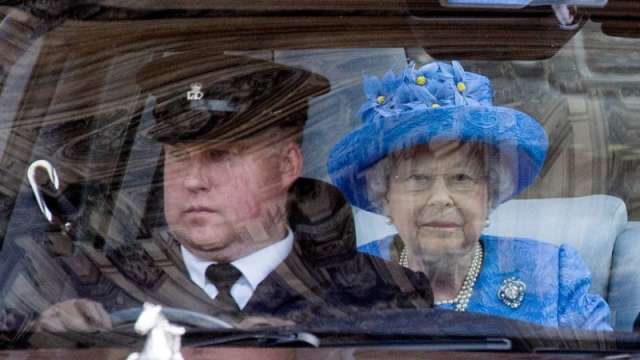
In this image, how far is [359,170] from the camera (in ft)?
9.54

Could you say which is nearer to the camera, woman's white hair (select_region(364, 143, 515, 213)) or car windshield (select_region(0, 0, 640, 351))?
car windshield (select_region(0, 0, 640, 351))

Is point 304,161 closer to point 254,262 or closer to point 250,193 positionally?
point 250,193

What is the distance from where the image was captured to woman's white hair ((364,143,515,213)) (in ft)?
9.58

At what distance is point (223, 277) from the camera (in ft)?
8.80

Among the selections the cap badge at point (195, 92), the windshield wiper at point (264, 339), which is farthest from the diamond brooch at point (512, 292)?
the cap badge at point (195, 92)

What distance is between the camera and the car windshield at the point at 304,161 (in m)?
2.65

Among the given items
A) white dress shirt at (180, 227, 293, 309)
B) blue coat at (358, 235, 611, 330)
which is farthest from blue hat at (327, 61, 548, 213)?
white dress shirt at (180, 227, 293, 309)

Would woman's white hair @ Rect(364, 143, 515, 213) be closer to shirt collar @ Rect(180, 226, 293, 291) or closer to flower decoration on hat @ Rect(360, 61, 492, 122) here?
flower decoration on hat @ Rect(360, 61, 492, 122)

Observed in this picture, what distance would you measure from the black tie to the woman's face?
385 mm

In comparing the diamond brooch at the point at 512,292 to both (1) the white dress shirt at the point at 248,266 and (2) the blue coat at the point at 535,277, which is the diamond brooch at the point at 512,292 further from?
(1) the white dress shirt at the point at 248,266

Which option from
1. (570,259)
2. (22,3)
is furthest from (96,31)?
(570,259)

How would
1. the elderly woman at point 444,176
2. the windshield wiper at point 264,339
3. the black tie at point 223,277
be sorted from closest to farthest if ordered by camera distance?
the windshield wiper at point 264,339 → the black tie at point 223,277 → the elderly woman at point 444,176

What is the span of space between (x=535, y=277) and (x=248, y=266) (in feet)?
1.94

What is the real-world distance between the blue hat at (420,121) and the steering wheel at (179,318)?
49cm
